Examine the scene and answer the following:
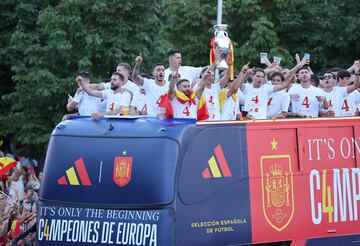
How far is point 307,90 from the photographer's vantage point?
1973 cm

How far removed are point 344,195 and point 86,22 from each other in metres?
11.5

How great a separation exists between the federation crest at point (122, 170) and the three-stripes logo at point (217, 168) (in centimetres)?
98

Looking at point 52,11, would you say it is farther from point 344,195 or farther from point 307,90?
point 344,195

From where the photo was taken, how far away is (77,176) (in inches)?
639

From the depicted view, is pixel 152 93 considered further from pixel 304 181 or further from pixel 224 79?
pixel 304 181

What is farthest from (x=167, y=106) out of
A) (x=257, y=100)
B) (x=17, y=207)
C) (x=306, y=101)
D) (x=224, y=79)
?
(x=17, y=207)

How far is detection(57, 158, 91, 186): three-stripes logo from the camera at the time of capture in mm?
16125

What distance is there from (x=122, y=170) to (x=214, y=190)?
1229 millimetres

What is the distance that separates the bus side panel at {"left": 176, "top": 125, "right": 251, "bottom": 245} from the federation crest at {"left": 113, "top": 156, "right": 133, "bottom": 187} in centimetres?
75

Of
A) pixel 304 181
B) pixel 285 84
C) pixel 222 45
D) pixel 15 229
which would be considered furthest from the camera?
pixel 15 229

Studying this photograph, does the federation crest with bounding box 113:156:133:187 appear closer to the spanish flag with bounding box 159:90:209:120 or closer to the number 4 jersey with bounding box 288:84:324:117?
the spanish flag with bounding box 159:90:209:120

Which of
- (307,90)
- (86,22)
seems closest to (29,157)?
(86,22)

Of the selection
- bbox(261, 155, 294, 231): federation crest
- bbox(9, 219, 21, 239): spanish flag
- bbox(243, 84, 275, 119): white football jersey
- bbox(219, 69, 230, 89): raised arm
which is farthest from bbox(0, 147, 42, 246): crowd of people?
bbox(261, 155, 294, 231): federation crest

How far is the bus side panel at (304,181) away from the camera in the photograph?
16.3 m
